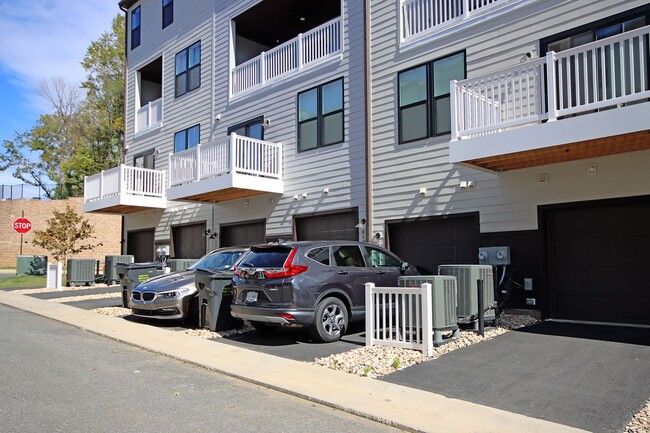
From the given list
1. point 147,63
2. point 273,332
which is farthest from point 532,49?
point 147,63

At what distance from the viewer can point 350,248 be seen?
9.95 meters

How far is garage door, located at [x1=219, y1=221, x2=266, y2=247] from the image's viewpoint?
17.2 m

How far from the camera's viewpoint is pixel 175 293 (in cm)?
1116

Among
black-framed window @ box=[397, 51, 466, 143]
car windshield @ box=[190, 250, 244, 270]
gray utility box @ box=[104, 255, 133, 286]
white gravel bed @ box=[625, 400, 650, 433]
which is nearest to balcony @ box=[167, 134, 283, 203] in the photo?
car windshield @ box=[190, 250, 244, 270]

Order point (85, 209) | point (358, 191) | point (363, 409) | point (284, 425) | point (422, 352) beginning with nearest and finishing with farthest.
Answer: point (284, 425) → point (363, 409) → point (422, 352) → point (358, 191) → point (85, 209)

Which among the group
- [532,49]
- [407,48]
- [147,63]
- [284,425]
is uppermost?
[147,63]

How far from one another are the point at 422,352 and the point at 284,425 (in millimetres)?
3213

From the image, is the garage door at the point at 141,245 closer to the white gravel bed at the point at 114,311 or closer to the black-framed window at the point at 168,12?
the white gravel bed at the point at 114,311

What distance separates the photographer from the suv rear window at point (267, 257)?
30.0ft

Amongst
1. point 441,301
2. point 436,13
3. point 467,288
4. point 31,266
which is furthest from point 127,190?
point 441,301

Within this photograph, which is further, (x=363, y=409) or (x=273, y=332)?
(x=273, y=332)

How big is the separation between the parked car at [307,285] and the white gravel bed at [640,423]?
4780 millimetres

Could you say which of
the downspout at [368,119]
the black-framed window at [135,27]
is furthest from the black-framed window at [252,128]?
the black-framed window at [135,27]

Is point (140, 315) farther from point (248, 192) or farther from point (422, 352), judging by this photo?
point (422, 352)
